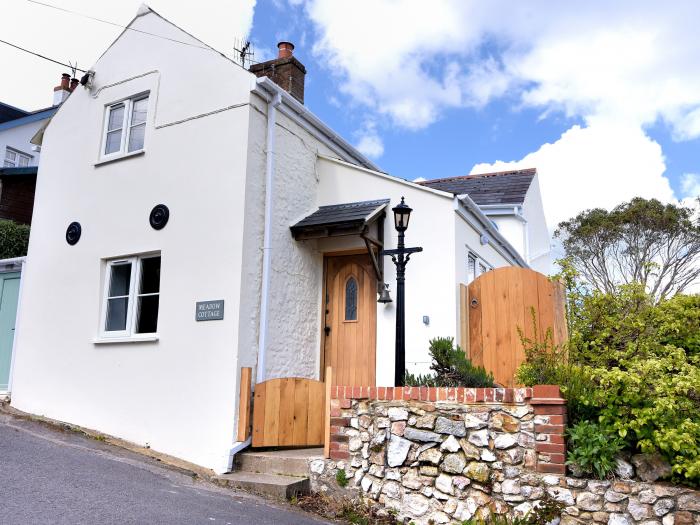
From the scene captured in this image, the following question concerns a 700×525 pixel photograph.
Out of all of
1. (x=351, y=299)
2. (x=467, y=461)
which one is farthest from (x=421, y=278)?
(x=467, y=461)

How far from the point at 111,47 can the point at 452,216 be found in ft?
20.8

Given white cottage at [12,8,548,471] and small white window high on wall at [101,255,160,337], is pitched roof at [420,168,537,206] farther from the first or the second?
small white window high on wall at [101,255,160,337]

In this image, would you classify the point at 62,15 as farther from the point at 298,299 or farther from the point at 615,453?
the point at 615,453

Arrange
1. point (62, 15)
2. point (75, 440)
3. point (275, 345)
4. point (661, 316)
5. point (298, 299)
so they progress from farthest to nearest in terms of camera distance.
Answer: point (62, 15) → point (298, 299) → point (275, 345) → point (75, 440) → point (661, 316)

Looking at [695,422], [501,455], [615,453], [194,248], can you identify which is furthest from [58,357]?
[695,422]

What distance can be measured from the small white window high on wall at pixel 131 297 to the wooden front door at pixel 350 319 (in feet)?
8.43

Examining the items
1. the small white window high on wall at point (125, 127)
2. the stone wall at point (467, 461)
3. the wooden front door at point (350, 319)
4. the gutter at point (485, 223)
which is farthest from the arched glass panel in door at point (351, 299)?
the small white window high on wall at point (125, 127)

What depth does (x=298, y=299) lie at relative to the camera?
9211 millimetres

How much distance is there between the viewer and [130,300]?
29.2ft

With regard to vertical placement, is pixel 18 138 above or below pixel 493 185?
above

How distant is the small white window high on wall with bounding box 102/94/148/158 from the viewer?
9.74 m

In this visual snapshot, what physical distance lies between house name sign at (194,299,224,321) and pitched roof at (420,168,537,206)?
1065 cm

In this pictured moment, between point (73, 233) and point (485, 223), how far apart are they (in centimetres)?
662

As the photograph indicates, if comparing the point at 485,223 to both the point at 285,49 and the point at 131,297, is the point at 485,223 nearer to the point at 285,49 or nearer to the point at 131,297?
the point at 285,49
